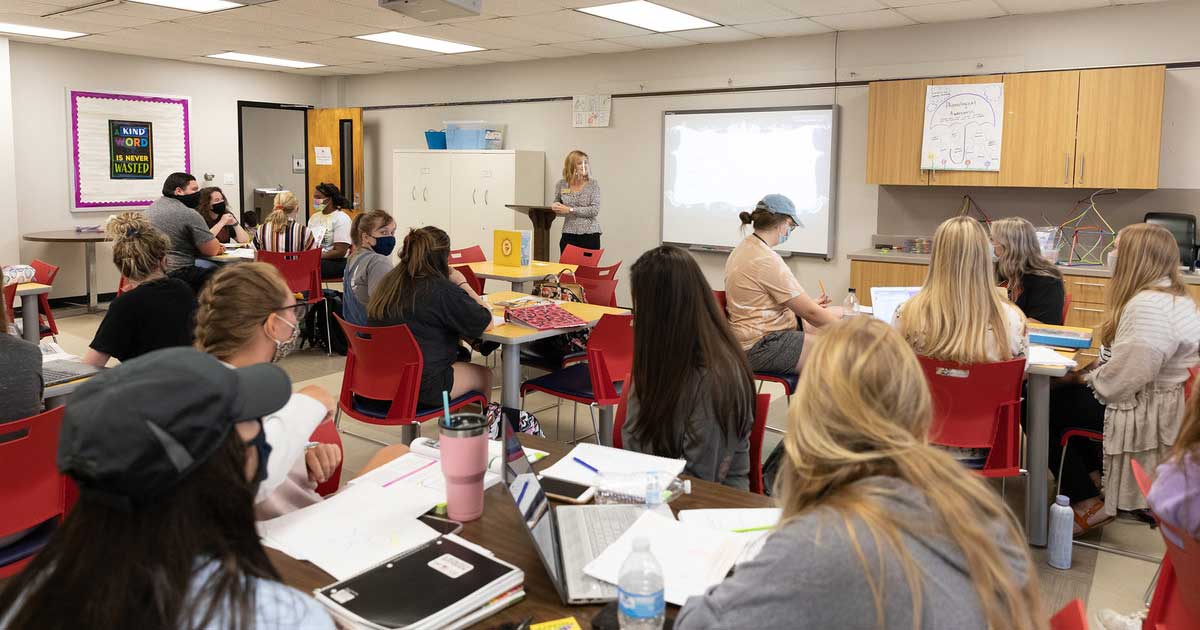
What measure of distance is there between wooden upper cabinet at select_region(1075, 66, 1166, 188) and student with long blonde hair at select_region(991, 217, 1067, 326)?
76.4 inches

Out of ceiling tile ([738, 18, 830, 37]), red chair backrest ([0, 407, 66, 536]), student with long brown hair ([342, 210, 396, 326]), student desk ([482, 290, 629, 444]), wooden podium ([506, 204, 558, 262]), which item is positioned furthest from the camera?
wooden podium ([506, 204, 558, 262])

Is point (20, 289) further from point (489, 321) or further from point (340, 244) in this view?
point (489, 321)

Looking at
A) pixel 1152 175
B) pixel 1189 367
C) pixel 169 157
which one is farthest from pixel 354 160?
pixel 1189 367

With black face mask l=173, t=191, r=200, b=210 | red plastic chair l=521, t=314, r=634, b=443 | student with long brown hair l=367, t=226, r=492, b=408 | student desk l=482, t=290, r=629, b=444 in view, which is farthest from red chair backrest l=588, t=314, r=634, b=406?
black face mask l=173, t=191, r=200, b=210

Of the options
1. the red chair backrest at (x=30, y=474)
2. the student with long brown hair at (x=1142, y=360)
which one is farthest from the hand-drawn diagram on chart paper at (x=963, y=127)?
the red chair backrest at (x=30, y=474)

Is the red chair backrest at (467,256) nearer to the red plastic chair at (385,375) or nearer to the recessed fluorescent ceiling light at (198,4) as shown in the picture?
the recessed fluorescent ceiling light at (198,4)

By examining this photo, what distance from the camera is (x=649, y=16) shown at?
6.61 m

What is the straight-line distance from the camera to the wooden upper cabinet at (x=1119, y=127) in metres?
5.57

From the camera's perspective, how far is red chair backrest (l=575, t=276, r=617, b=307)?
548 centimetres

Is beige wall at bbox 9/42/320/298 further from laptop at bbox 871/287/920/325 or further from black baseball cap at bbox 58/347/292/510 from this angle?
black baseball cap at bbox 58/347/292/510

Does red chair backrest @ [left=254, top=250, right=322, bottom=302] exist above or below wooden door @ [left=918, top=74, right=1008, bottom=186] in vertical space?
below

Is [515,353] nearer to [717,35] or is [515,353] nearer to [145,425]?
[145,425]

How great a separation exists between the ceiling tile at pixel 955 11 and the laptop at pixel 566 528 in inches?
207

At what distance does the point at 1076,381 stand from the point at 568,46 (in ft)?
18.4
